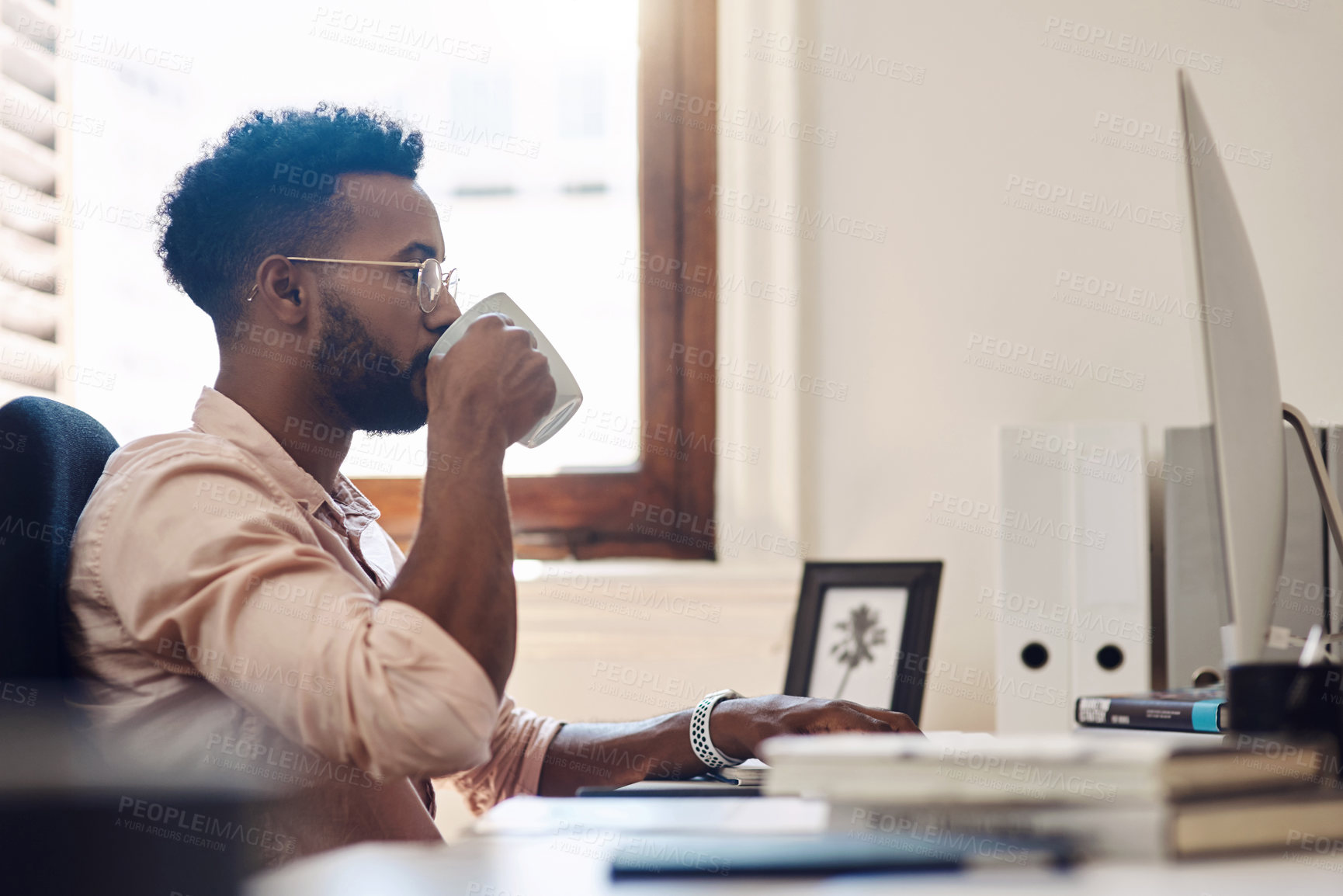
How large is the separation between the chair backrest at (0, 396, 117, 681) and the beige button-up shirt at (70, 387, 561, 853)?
2 cm

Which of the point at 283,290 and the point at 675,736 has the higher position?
the point at 283,290

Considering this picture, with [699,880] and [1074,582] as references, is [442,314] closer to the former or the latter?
[699,880]

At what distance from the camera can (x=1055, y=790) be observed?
494mm

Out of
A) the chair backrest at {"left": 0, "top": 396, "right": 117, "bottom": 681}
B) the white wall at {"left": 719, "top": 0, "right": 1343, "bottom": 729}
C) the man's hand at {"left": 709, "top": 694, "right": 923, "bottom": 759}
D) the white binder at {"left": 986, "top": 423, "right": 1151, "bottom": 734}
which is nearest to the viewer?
the chair backrest at {"left": 0, "top": 396, "right": 117, "bottom": 681}

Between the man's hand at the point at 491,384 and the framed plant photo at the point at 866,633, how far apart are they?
0.64 meters

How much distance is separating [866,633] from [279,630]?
89 centimetres

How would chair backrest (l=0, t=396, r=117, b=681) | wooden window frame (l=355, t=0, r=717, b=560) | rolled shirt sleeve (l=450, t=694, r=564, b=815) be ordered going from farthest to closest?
wooden window frame (l=355, t=0, r=717, b=560) → rolled shirt sleeve (l=450, t=694, r=564, b=815) → chair backrest (l=0, t=396, r=117, b=681)

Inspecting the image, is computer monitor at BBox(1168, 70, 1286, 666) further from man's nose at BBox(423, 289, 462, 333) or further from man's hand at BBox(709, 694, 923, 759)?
man's nose at BBox(423, 289, 462, 333)

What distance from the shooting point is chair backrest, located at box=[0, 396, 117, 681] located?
2.53 ft

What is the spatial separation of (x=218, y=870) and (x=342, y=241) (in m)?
Answer: 0.58

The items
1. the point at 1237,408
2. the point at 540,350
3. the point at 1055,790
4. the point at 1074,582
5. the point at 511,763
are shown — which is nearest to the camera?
the point at 1055,790

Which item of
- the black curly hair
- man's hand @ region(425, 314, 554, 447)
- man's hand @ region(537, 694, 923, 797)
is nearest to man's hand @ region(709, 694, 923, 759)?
man's hand @ region(537, 694, 923, 797)

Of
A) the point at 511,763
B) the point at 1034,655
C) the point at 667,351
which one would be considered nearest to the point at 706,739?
the point at 511,763

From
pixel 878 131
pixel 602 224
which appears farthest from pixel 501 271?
pixel 878 131
